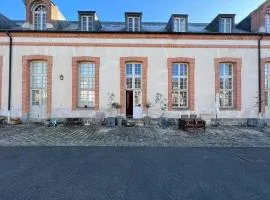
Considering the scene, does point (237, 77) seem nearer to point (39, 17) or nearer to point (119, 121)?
point (119, 121)

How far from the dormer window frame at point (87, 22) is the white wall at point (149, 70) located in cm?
126

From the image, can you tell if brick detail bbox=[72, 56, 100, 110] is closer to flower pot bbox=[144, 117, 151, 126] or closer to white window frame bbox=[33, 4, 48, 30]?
flower pot bbox=[144, 117, 151, 126]

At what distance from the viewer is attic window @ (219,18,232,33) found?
1533 cm

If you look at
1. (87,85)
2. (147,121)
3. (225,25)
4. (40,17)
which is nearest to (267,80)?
(225,25)

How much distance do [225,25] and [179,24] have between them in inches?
129

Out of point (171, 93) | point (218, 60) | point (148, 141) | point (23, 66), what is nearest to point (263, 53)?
point (218, 60)

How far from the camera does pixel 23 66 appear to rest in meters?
14.2

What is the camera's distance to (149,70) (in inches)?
571

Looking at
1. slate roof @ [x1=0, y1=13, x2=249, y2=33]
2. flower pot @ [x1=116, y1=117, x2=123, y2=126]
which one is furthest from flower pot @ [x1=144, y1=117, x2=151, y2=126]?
slate roof @ [x1=0, y1=13, x2=249, y2=33]

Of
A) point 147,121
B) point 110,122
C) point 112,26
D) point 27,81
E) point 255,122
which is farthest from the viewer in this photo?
point 112,26
